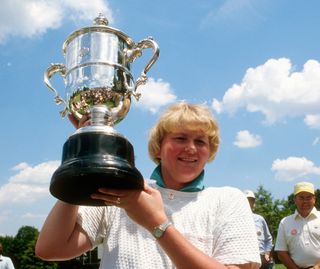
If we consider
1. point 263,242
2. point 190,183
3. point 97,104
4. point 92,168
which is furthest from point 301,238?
point 92,168

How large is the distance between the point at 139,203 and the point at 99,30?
89 centimetres

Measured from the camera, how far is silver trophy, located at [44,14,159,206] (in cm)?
158

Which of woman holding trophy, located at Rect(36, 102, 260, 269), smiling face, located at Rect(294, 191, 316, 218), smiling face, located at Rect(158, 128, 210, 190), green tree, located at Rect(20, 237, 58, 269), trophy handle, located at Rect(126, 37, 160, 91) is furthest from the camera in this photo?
green tree, located at Rect(20, 237, 58, 269)

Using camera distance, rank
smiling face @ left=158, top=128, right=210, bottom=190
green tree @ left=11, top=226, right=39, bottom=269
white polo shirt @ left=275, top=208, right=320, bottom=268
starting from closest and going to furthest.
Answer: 1. smiling face @ left=158, top=128, right=210, bottom=190
2. white polo shirt @ left=275, top=208, right=320, bottom=268
3. green tree @ left=11, top=226, right=39, bottom=269

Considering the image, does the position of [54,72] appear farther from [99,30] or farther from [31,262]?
[31,262]

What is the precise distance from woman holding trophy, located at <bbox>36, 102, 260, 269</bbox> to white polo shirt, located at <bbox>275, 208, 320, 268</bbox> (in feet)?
14.2

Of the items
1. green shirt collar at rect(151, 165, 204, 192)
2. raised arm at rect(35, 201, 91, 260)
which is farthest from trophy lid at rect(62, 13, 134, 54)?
raised arm at rect(35, 201, 91, 260)

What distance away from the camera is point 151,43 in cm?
208

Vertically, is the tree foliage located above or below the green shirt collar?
above

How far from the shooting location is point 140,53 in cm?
214

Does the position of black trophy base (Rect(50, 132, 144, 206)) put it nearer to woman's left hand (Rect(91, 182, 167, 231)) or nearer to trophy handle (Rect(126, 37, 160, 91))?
woman's left hand (Rect(91, 182, 167, 231))

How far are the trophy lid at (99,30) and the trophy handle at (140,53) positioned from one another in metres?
0.05

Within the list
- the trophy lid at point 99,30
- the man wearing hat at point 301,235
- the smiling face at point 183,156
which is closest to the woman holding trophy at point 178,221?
the smiling face at point 183,156

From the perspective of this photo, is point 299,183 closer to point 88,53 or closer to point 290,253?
point 290,253
